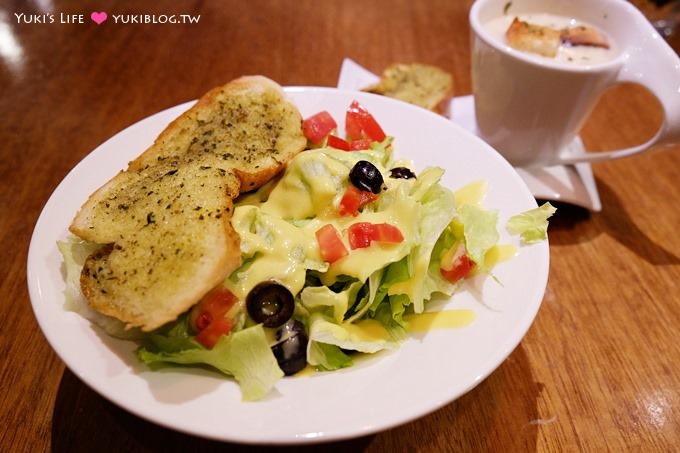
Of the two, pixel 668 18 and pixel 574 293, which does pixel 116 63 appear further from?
pixel 668 18

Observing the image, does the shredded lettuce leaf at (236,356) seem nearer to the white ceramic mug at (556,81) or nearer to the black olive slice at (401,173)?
the black olive slice at (401,173)

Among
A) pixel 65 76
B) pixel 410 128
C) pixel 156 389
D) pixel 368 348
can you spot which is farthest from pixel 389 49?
pixel 156 389

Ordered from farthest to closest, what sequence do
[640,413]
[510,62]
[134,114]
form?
1. [134,114]
2. [510,62]
3. [640,413]

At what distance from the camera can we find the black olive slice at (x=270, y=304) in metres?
1.23

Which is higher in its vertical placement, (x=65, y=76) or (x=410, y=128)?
(x=410, y=128)

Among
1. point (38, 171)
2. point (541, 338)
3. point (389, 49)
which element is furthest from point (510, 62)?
point (38, 171)

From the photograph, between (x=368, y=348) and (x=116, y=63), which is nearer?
(x=368, y=348)

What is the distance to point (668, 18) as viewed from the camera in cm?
362

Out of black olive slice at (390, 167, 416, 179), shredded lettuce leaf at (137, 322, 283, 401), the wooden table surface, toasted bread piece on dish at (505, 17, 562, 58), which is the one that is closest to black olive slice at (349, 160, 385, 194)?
black olive slice at (390, 167, 416, 179)

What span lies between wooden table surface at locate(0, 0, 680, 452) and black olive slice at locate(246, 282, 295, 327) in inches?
14.0

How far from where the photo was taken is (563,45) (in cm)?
222

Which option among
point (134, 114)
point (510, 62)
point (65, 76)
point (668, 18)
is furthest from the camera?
point (668, 18)

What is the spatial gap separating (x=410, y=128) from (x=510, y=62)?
1.64 ft

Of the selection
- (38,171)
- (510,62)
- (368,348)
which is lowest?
(38,171)
